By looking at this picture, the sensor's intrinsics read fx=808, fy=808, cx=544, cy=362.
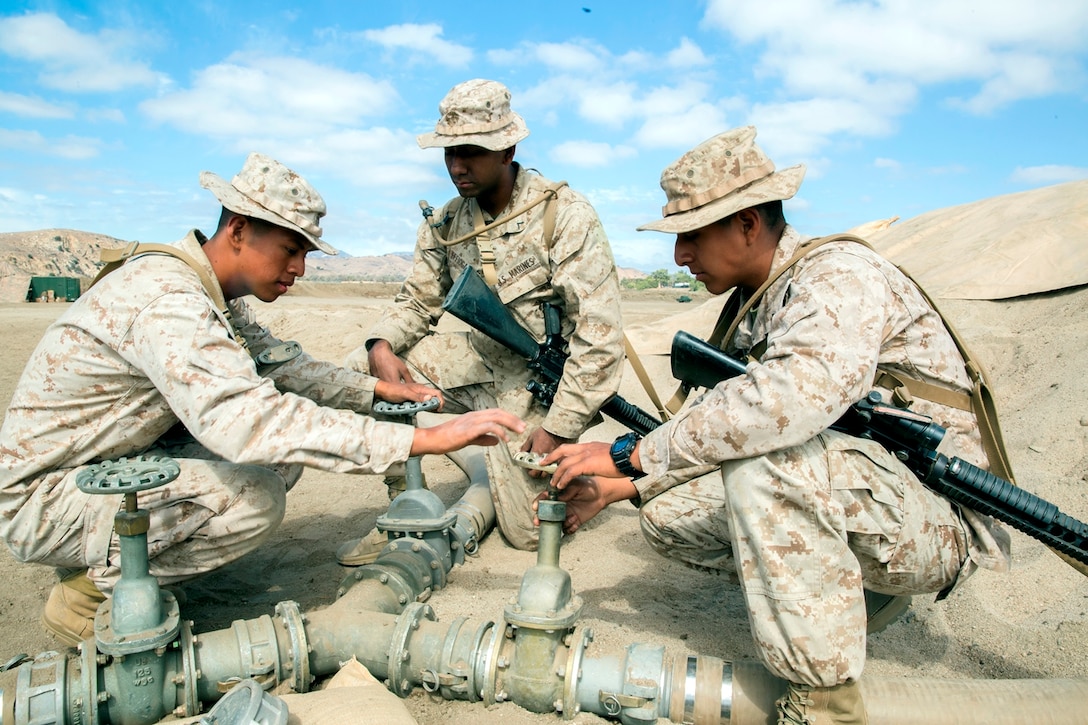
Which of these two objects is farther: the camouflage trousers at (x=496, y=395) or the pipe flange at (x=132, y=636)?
the camouflage trousers at (x=496, y=395)

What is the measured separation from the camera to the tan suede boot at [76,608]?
2.98 metres

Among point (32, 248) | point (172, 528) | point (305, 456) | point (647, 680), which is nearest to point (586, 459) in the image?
point (647, 680)

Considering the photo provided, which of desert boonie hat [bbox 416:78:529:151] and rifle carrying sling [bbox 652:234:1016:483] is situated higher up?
desert boonie hat [bbox 416:78:529:151]

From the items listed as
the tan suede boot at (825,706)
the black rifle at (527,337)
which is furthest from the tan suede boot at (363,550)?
the tan suede boot at (825,706)

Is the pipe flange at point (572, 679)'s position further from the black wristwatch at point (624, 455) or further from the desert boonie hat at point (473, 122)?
the desert boonie hat at point (473, 122)

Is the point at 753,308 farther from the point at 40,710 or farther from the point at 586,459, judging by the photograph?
the point at 40,710

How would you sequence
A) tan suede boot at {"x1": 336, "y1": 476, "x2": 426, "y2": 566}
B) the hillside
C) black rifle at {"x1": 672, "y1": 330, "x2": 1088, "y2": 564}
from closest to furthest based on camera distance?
1. black rifle at {"x1": 672, "y1": 330, "x2": 1088, "y2": 564}
2. tan suede boot at {"x1": 336, "y1": 476, "x2": 426, "y2": 566}
3. the hillside

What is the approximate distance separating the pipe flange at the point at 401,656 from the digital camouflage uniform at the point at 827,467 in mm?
977

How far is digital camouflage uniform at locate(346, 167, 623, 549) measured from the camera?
13.8 feet

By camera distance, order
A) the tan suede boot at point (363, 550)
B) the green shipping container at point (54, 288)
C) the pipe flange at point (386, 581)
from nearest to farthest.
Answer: the pipe flange at point (386, 581) → the tan suede boot at point (363, 550) → the green shipping container at point (54, 288)

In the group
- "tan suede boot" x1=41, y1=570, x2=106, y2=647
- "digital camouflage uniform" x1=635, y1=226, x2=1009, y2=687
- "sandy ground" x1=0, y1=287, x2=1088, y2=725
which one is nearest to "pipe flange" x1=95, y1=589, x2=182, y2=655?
"tan suede boot" x1=41, y1=570, x2=106, y2=647

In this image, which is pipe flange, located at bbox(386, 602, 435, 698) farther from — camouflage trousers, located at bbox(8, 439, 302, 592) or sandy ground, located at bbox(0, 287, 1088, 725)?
camouflage trousers, located at bbox(8, 439, 302, 592)

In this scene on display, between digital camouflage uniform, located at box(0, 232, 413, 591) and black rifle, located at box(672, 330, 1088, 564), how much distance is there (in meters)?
1.57

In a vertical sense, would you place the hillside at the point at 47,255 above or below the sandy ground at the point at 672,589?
above
